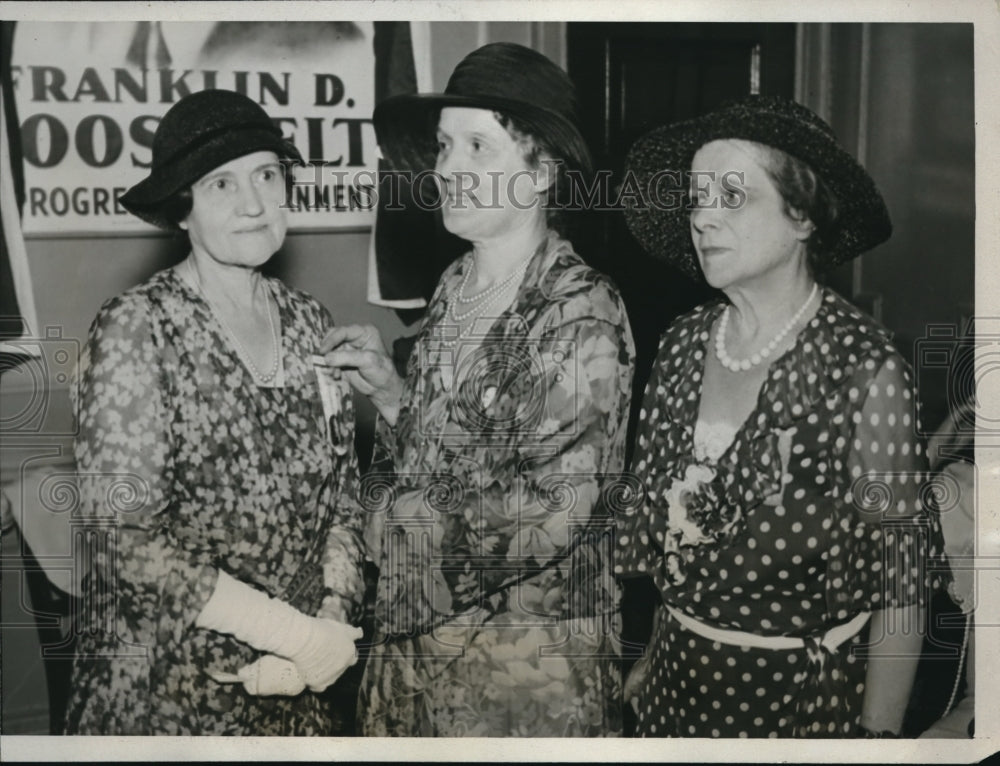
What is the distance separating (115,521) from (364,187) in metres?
0.94

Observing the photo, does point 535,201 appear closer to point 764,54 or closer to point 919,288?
point 764,54

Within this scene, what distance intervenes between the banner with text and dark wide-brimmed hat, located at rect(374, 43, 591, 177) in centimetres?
12

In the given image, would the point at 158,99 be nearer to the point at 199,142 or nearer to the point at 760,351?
the point at 199,142

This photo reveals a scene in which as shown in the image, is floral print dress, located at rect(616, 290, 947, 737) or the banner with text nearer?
floral print dress, located at rect(616, 290, 947, 737)

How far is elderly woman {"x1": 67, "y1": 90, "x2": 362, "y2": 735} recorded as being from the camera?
8.64 ft

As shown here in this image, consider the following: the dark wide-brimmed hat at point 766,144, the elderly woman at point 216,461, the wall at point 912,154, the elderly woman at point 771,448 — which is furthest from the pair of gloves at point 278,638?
the wall at point 912,154

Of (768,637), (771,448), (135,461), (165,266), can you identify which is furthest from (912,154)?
(135,461)

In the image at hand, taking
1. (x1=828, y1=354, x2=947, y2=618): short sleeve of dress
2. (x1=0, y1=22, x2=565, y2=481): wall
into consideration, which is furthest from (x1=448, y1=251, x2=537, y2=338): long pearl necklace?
(x1=828, y1=354, x2=947, y2=618): short sleeve of dress

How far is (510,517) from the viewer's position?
8.78 feet

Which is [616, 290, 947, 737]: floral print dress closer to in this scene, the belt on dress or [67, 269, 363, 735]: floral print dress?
the belt on dress

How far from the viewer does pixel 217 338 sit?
8.71 feet

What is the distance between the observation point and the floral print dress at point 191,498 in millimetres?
2631

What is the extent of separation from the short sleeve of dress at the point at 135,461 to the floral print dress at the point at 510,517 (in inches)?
17.7

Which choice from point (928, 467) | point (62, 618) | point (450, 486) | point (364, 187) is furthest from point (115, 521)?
point (928, 467)
